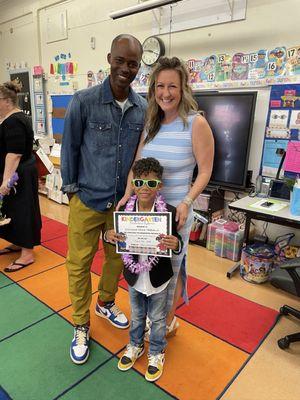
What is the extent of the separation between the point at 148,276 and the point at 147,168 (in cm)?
51

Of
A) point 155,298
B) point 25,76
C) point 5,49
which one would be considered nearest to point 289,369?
point 155,298

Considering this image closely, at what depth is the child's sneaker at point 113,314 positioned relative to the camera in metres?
1.94

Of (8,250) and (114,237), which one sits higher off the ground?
(114,237)

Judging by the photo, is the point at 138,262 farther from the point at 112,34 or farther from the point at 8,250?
the point at 112,34

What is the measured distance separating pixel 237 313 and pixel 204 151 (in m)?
1.27

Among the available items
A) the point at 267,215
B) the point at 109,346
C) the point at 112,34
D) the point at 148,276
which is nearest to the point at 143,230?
the point at 148,276

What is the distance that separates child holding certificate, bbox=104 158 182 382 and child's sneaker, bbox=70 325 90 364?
0.20 meters

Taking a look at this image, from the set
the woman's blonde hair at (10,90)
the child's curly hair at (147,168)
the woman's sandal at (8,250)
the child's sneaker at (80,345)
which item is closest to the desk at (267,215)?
the child's curly hair at (147,168)

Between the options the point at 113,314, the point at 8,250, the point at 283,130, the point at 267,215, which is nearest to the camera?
the point at 113,314

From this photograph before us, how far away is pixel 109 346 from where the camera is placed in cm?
179

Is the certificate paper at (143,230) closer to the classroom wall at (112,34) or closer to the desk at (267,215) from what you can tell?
the desk at (267,215)

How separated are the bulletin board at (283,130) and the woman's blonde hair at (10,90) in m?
2.13

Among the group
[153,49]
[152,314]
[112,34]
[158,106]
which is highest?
[112,34]

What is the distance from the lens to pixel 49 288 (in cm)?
236
